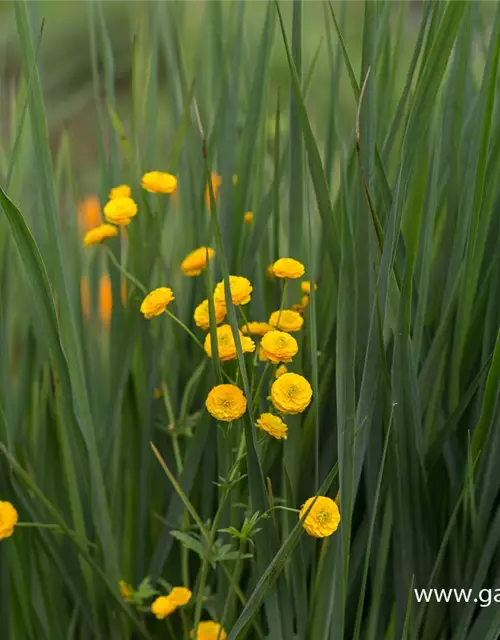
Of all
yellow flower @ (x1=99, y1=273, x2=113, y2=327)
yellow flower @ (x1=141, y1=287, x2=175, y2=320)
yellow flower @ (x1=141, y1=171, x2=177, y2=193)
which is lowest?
yellow flower @ (x1=99, y1=273, x2=113, y2=327)

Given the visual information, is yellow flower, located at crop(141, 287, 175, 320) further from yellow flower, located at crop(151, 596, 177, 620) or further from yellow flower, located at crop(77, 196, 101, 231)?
yellow flower, located at crop(77, 196, 101, 231)

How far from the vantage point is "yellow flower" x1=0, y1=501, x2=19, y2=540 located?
50 cm

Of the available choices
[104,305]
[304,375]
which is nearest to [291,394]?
[304,375]

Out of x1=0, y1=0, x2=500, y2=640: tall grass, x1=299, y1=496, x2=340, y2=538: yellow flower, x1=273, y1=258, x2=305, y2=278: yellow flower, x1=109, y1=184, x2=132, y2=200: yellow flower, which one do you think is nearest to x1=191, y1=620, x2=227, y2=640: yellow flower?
x1=0, y1=0, x2=500, y2=640: tall grass

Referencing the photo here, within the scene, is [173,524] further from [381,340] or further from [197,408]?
[381,340]

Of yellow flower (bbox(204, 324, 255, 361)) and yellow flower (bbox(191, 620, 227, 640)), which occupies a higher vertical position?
yellow flower (bbox(204, 324, 255, 361))

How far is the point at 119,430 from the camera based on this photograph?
61cm

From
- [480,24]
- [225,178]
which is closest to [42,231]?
[225,178]

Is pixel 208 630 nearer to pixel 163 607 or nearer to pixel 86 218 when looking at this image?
pixel 163 607

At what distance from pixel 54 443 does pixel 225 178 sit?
254mm

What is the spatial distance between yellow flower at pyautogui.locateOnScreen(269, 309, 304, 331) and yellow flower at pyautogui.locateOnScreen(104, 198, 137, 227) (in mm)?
137

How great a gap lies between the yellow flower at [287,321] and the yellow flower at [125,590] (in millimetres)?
214

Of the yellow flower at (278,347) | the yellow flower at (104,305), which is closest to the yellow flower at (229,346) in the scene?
the yellow flower at (278,347)

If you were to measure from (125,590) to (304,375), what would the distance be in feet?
0.66
